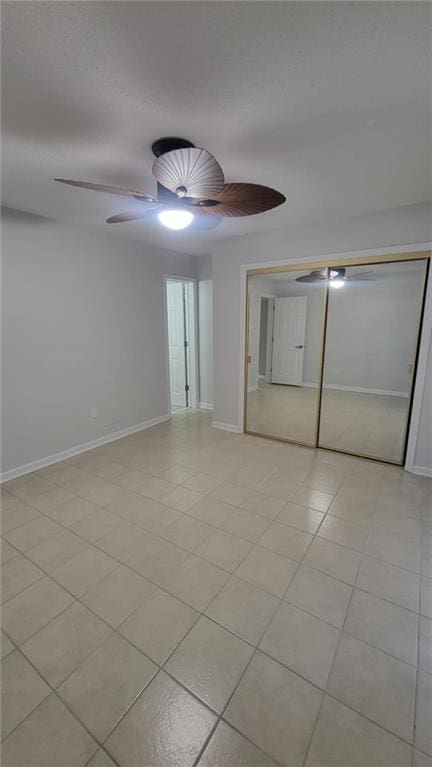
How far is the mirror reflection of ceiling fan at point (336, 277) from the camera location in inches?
127

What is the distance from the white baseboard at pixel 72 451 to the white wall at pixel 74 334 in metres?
0.05

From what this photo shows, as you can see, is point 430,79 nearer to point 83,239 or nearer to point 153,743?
point 153,743

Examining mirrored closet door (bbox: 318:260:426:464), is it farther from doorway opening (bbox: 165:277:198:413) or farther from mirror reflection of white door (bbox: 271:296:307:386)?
doorway opening (bbox: 165:277:198:413)

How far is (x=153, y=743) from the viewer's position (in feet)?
3.57

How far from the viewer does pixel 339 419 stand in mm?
4301

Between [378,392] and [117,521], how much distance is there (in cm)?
380

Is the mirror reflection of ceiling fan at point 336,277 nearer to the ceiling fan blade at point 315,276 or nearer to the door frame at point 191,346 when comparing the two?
the ceiling fan blade at point 315,276

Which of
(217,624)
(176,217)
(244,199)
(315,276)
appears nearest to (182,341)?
(315,276)

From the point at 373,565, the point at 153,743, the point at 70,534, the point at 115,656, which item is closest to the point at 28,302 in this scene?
the point at 70,534

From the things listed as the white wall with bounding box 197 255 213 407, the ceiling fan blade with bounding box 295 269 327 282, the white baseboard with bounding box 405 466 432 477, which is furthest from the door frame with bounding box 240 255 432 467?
the white wall with bounding box 197 255 213 407

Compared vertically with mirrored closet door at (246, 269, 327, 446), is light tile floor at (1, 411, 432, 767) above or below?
below

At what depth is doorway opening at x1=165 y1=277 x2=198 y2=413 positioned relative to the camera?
487cm

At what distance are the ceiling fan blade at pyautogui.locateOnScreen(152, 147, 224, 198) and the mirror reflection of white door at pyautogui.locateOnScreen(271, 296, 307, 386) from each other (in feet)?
11.8

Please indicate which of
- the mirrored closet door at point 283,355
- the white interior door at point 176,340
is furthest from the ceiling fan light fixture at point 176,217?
the white interior door at point 176,340
